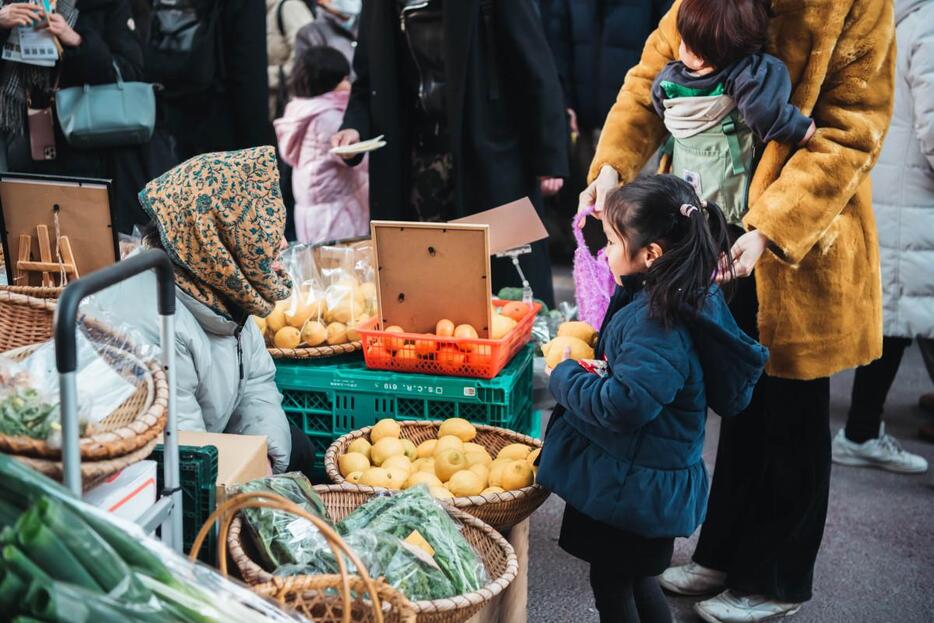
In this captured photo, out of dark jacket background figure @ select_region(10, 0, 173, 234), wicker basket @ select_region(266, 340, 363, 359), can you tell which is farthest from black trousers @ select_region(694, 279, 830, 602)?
dark jacket background figure @ select_region(10, 0, 173, 234)

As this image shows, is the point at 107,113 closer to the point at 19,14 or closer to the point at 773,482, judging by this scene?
the point at 19,14

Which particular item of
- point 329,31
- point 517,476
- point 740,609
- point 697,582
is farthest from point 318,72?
point 740,609

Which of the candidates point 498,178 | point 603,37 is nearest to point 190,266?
point 498,178

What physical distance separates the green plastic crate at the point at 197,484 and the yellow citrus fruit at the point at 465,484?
0.78 metres

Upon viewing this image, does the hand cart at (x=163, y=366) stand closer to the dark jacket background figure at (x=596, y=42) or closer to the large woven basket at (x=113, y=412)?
the large woven basket at (x=113, y=412)

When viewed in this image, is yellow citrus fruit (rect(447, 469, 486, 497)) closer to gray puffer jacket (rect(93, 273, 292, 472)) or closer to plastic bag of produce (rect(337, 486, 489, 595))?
plastic bag of produce (rect(337, 486, 489, 595))

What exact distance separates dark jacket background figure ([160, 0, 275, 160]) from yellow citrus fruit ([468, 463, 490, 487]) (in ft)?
9.22

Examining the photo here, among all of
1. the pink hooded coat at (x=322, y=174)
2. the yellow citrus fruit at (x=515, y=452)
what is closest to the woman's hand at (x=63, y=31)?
Answer: the pink hooded coat at (x=322, y=174)

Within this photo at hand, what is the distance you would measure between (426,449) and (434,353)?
284 millimetres

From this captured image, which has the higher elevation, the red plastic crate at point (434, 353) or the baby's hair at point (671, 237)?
the baby's hair at point (671, 237)

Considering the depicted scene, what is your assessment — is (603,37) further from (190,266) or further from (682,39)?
(190,266)

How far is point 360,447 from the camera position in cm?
281

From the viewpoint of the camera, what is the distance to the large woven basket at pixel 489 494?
97.7 inches

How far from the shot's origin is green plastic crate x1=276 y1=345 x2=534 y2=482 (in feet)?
9.82
